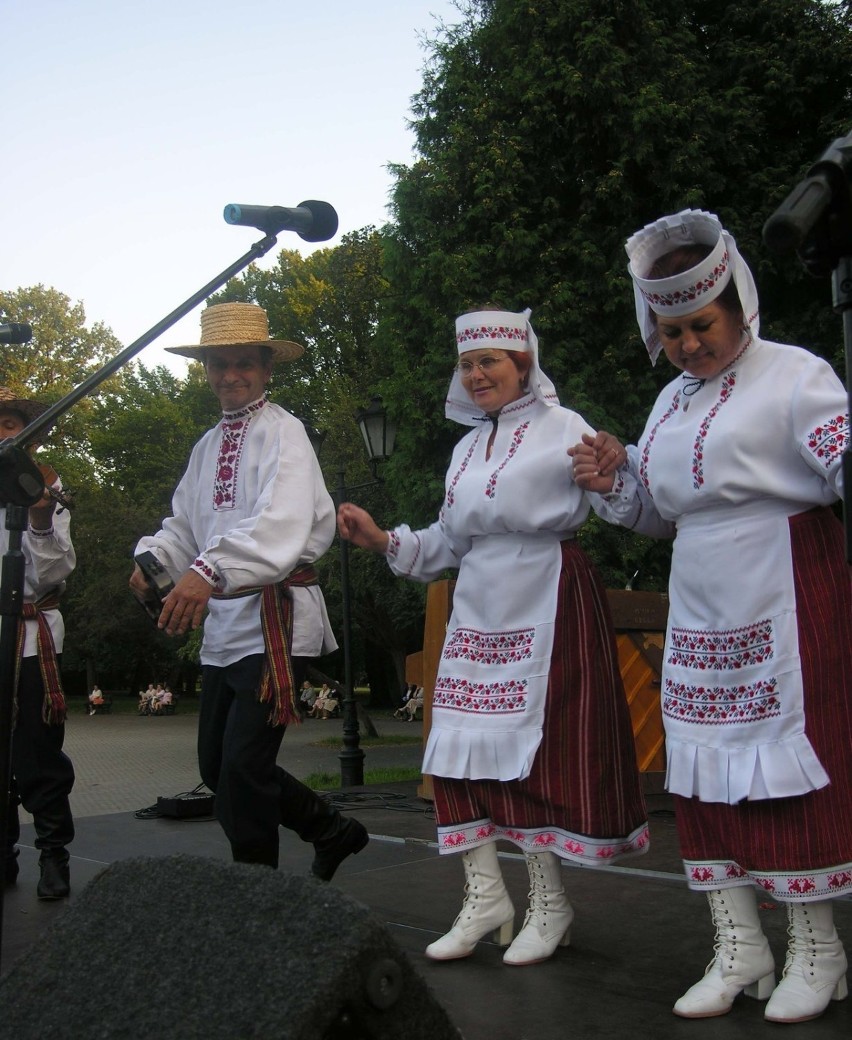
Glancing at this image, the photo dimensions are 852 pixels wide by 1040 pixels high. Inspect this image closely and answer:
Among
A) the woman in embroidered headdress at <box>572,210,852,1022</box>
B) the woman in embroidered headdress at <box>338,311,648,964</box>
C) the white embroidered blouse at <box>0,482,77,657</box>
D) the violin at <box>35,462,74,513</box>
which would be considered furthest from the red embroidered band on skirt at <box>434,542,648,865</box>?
the white embroidered blouse at <box>0,482,77,657</box>

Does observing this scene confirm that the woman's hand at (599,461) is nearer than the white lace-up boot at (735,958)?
No

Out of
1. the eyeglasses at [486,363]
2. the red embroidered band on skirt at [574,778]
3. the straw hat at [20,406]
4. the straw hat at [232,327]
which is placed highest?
the straw hat at [232,327]

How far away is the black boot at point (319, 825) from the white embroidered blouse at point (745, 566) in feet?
5.12

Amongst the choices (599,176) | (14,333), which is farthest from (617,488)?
(599,176)

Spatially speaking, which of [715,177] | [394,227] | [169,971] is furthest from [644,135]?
[169,971]

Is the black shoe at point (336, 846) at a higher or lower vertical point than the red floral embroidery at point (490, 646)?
Answer: lower

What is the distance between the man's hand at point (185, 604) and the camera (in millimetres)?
3127

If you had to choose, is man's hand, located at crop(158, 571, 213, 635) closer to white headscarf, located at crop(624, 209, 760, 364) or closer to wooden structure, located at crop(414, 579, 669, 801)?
white headscarf, located at crop(624, 209, 760, 364)

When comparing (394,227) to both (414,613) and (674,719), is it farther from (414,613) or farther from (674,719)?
(674,719)

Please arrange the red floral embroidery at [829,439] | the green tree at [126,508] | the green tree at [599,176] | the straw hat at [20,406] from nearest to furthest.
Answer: the red floral embroidery at [829,439], the straw hat at [20,406], the green tree at [599,176], the green tree at [126,508]

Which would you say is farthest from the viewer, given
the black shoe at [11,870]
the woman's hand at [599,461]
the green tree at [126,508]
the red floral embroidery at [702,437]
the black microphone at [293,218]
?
the green tree at [126,508]

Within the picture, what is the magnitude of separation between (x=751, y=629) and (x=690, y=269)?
95 cm

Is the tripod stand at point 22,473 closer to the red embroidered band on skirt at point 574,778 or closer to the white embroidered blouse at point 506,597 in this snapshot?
the white embroidered blouse at point 506,597

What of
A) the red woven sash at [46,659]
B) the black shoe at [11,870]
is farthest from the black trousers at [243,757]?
the black shoe at [11,870]
